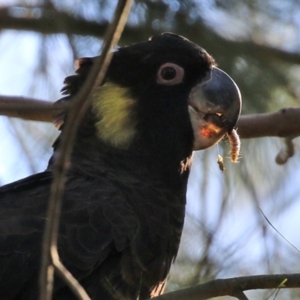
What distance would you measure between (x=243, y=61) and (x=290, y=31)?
26 cm

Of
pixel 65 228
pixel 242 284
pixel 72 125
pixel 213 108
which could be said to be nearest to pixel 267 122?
pixel 213 108

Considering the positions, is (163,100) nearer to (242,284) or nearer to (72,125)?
(242,284)

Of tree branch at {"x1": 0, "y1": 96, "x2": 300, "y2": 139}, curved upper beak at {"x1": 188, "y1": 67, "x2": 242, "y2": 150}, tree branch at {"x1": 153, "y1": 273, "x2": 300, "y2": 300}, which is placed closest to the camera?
tree branch at {"x1": 153, "y1": 273, "x2": 300, "y2": 300}

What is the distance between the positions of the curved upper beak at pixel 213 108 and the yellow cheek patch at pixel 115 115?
23 cm

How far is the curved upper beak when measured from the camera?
9.43 ft

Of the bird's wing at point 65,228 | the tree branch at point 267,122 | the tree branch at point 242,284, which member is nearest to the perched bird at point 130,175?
the bird's wing at point 65,228

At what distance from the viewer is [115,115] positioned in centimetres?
293

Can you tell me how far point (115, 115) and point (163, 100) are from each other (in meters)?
0.18

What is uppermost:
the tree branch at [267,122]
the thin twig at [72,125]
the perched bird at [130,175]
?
the thin twig at [72,125]

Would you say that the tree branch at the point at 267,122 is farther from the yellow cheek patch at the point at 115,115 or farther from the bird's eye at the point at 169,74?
the bird's eye at the point at 169,74

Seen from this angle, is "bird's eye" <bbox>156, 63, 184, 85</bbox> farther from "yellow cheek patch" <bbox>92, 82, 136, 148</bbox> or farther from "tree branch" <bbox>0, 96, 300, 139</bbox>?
"tree branch" <bbox>0, 96, 300, 139</bbox>

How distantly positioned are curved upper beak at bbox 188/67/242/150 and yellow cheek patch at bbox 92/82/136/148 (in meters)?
0.23

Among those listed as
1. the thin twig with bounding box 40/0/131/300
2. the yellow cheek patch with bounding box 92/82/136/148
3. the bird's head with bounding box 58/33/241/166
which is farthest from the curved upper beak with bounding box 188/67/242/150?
the thin twig with bounding box 40/0/131/300

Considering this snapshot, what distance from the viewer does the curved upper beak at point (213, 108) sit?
2875mm
